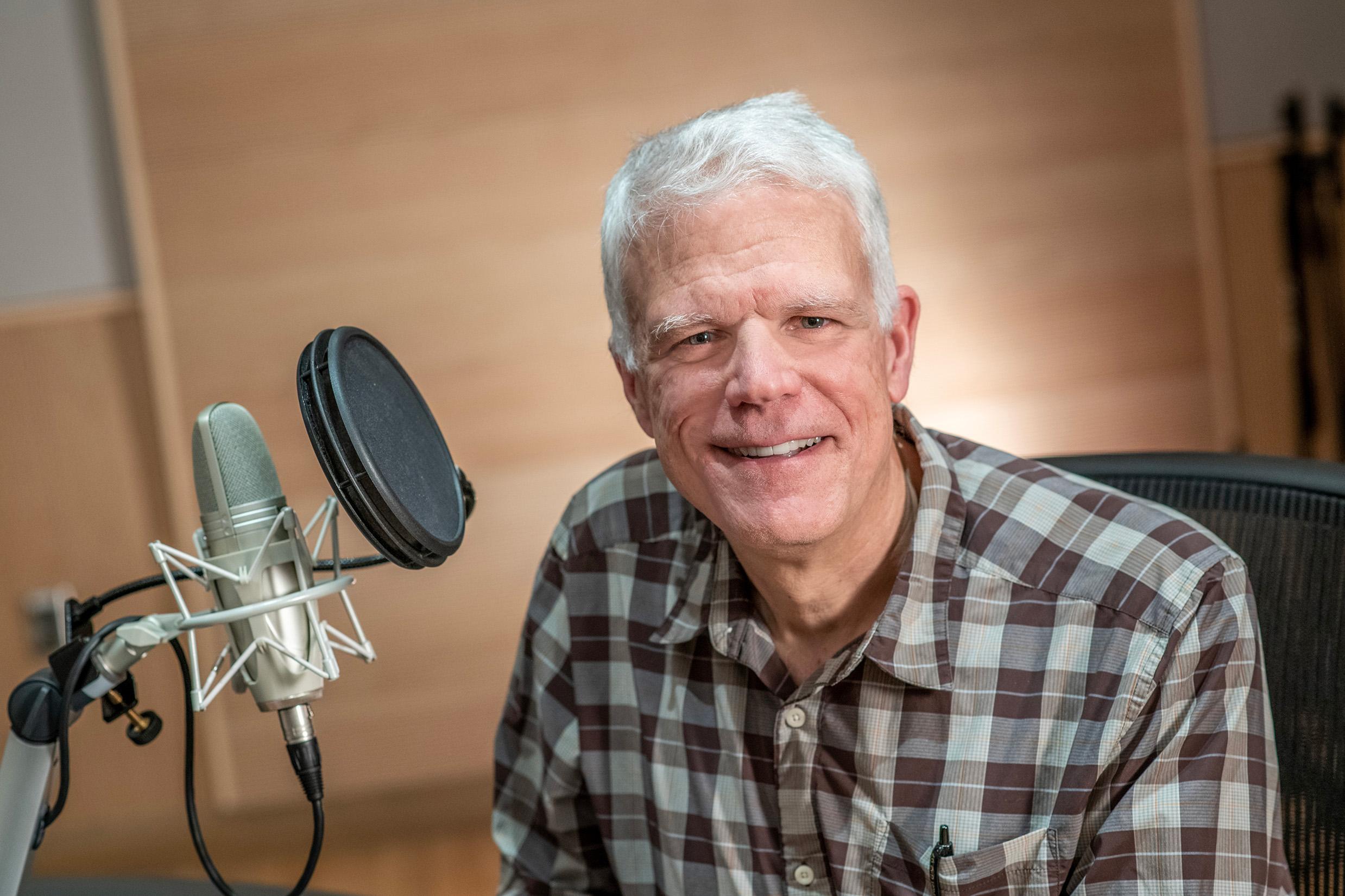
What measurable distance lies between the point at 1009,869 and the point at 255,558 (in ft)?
2.13

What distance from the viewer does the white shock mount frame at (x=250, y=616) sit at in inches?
28.3

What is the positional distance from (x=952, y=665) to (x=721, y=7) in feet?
5.89

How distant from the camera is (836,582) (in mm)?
1103

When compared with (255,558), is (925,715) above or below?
below

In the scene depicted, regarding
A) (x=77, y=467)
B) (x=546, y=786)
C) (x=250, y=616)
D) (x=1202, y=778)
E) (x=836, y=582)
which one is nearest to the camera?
(x=250, y=616)

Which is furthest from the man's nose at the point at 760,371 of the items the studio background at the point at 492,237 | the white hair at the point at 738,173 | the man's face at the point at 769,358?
the studio background at the point at 492,237

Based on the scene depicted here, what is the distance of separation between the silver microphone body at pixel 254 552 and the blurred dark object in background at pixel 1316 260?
8.07ft

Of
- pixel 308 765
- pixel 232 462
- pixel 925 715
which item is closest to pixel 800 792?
pixel 925 715

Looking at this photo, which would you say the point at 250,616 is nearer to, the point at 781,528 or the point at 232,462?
the point at 232,462

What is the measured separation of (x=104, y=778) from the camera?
273 centimetres

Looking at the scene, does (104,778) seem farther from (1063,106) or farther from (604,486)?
(1063,106)

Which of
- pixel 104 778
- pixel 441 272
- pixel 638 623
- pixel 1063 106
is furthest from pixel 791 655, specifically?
pixel 104 778

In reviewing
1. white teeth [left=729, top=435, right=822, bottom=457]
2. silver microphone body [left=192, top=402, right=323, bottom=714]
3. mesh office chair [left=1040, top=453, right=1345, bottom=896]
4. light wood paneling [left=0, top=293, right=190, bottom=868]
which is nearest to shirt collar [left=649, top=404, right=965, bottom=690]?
white teeth [left=729, top=435, right=822, bottom=457]

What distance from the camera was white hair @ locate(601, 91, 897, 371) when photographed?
1.01 metres
